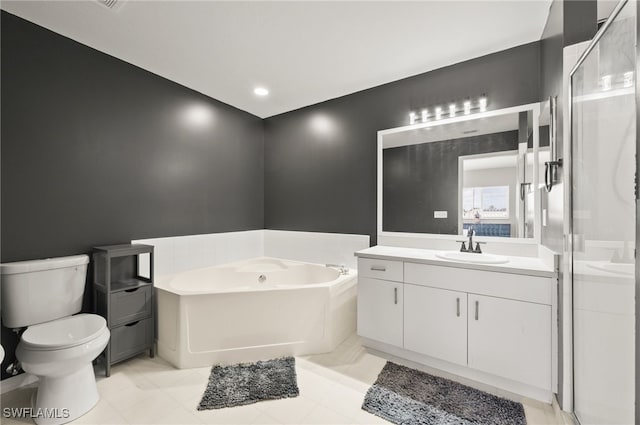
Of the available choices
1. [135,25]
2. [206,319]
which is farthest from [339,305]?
[135,25]

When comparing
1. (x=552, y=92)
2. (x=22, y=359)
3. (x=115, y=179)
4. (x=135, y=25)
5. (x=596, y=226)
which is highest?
(x=135, y=25)

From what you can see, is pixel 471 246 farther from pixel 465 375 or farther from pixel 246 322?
pixel 246 322

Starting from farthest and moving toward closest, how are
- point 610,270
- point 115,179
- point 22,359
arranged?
point 115,179 < point 22,359 < point 610,270

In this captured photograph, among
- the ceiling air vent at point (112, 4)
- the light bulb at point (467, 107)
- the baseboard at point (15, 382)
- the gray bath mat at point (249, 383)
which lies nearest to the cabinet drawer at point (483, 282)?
the gray bath mat at point (249, 383)

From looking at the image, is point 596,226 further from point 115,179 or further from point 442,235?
point 115,179

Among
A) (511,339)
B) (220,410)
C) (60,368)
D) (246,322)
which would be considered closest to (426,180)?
(511,339)

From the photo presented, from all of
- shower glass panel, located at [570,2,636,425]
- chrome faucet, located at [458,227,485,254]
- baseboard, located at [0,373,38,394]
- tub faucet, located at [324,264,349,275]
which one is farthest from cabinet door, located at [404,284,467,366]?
baseboard, located at [0,373,38,394]

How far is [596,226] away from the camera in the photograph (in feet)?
4.11

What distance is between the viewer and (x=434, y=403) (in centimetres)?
177

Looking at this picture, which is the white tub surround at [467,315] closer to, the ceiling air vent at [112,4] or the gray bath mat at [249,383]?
the gray bath mat at [249,383]

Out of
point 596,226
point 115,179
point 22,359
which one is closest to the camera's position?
point 596,226

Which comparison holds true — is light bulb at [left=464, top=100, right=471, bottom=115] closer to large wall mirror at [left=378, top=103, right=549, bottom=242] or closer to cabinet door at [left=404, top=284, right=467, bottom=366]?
large wall mirror at [left=378, top=103, right=549, bottom=242]

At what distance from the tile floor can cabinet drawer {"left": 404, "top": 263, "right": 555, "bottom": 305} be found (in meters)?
0.67

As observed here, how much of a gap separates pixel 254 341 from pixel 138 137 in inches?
81.0
